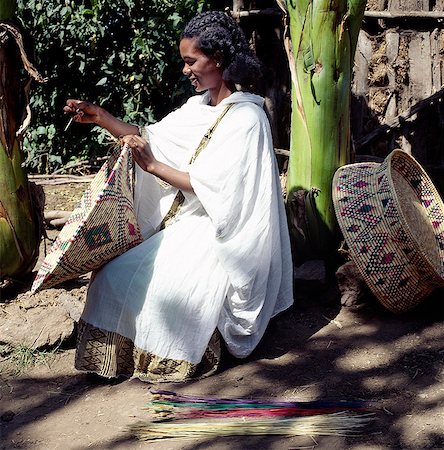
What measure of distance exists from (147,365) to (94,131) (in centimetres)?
463

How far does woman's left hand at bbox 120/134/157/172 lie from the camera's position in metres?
3.69

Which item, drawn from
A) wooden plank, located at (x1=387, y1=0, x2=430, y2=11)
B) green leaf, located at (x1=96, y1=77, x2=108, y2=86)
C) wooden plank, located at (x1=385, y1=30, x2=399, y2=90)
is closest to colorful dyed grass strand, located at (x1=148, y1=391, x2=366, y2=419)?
wooden plank, located at (x1=385, y1=30, x2=399, y2=90)

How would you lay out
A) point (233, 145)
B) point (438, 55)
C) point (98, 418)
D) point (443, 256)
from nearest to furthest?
point (98, 418)
point (233, 145)
point (443, 256)
point (438, 55)

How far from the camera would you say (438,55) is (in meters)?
5.84

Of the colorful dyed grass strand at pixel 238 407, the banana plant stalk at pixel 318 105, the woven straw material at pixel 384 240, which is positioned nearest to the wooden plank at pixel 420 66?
the banana plant stalk at pixel 318 105

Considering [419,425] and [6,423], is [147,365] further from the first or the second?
[419,425]

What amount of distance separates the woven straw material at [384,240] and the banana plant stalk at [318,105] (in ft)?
1.08

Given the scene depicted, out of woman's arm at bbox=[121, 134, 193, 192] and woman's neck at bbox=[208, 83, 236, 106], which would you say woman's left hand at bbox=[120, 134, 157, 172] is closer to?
woman's arm at bbox=[121, 134, 193, 192]

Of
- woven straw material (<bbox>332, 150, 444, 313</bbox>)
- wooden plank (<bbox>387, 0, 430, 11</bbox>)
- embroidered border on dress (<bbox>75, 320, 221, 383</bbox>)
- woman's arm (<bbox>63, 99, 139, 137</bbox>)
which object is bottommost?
embroidered border on dress (<bbox>75, 320, 221, 383</bbox>)

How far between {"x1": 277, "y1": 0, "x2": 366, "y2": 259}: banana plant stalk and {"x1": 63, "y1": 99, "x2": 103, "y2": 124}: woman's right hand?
4.54 ft

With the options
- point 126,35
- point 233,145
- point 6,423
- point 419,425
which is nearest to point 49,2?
point 126,35

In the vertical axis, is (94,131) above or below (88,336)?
above

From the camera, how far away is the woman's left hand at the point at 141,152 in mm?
3688

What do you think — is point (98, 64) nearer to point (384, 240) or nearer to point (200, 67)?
point (200, 67)
